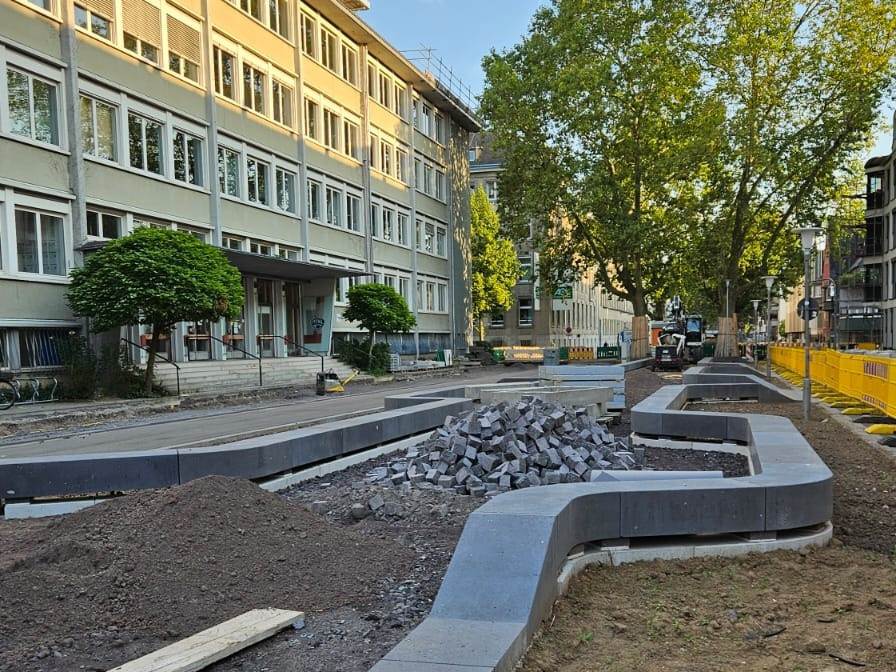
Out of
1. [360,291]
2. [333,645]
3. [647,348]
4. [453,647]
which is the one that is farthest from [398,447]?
[647,348]

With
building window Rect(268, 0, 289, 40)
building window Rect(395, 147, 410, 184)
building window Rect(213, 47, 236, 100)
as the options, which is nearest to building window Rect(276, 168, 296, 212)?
building window Rect(213, 47, 236, 100)

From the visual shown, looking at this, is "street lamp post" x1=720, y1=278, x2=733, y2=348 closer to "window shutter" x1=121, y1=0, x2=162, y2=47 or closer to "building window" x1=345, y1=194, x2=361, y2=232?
"building window" x1=345, y1=194, x2=361, y2=232

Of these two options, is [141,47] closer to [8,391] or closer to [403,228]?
[8,391]

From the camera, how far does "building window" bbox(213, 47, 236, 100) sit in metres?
26.4

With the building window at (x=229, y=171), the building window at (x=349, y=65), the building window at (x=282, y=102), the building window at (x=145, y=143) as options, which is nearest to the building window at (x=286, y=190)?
the building window at (x=282, y=102)

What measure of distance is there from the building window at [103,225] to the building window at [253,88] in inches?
345

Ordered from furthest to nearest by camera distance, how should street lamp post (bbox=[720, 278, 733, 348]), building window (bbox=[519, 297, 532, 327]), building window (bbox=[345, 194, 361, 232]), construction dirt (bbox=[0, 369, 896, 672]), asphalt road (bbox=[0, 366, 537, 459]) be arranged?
building window (bbox=[519, 297, 532, 327]) → street lamp post (bbox=[720, 278, 733, 348]) → building window (bbox=[345, 194, 361, 232]) → asphalt road (bbox=[0, 366, 537, 459]) → construction dirt (bbox=[0, 369, 896, 672])

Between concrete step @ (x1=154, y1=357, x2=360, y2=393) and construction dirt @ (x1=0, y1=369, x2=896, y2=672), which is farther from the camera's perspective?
concrete step @ (x1=154, y1=357, x2=360, y2=393)

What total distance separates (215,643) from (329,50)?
114 ft

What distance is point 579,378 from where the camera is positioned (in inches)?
563

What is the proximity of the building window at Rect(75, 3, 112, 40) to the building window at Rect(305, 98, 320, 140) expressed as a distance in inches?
464

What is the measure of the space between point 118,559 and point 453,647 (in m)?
2.71

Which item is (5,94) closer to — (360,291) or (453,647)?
(360,291)

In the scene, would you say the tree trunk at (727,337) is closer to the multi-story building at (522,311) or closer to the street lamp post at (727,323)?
the street lamp post at (727,323)
